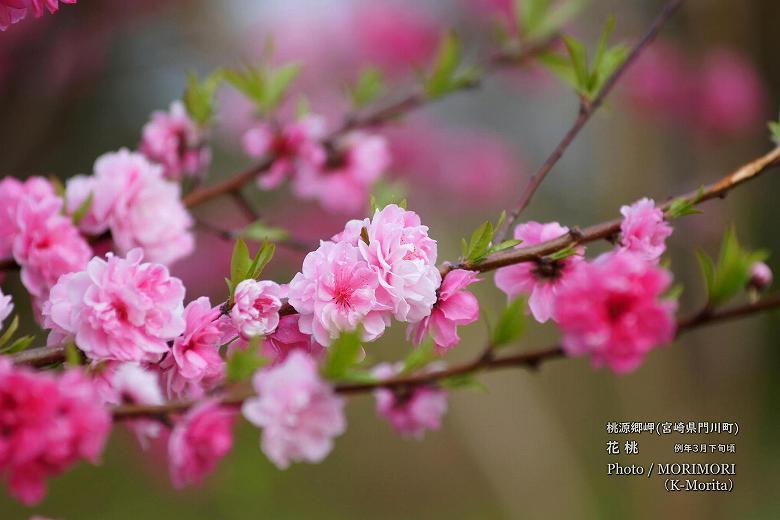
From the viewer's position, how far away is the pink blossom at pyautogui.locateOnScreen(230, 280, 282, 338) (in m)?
0.48

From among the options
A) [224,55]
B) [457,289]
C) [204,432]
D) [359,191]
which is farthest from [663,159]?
[204,432]

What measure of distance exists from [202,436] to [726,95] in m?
2.15

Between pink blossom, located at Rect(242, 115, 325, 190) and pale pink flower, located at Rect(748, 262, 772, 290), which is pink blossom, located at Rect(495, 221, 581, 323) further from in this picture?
pink blossom, located at Rect(242, 115, 325, 190)

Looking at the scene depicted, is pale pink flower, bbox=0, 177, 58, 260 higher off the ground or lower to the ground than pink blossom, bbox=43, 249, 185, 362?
higher

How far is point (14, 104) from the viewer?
5.38 ft

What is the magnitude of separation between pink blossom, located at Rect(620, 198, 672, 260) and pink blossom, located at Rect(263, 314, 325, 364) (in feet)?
0.77

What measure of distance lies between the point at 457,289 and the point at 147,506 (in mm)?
2018

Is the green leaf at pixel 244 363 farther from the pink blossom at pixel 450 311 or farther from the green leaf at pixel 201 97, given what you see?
the green leaf at pixel 201 97

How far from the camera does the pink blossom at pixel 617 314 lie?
368 mm

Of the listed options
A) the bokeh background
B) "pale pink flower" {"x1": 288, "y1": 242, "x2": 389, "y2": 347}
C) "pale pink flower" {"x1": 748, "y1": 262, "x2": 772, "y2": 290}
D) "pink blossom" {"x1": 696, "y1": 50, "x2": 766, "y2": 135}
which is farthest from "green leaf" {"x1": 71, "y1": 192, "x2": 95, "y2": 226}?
"pink blossom" {"x1": 696, "y1": 50, "x2": 766, "y2": 135}

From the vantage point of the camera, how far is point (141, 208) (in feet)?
2.19

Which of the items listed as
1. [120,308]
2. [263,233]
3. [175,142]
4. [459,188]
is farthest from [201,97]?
[459,188]

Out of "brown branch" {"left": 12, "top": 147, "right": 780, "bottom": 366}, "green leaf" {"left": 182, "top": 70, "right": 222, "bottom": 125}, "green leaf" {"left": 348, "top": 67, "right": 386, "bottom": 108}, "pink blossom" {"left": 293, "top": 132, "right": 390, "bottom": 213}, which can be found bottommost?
"brown branch" {"left": 12, "top": 147, "right": 780, "bottom": 366}

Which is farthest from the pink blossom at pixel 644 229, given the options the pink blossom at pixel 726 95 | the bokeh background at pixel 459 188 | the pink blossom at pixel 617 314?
the pink blossom at pixel 726 95
